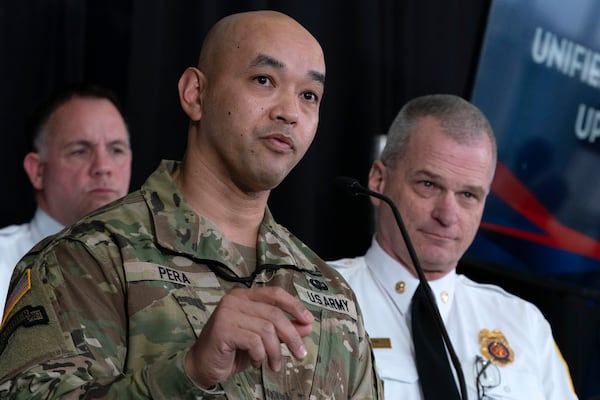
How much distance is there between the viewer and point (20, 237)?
9.01 feet

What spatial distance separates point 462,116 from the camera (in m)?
→ 2.72

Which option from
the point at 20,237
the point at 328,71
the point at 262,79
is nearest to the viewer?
the point at 262,79

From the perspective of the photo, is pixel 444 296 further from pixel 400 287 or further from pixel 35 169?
pixel 35 169

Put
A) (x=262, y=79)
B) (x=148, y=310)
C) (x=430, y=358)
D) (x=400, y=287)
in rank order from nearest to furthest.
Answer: (x=148, y=310) → (x=262, y=79) → (x=430, y=358) → (x=400, y=287)

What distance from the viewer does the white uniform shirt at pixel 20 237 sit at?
8.87 feet

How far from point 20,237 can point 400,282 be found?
94 centimetres

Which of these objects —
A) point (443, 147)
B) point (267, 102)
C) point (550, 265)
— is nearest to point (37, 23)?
point (443, 147)

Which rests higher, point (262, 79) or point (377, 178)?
point (262, 79)

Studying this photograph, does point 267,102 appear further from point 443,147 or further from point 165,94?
point 165,94

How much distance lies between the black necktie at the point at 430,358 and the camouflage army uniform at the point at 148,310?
613 mm

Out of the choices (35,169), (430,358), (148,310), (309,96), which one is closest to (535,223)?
(430,358)

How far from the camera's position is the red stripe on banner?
3223 mm

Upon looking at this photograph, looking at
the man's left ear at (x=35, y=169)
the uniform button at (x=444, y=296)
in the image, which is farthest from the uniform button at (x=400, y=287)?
the man's left ear at (x=35, y=169)

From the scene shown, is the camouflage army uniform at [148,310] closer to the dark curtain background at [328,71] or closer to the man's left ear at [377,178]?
the man's left ear at [377,178]
